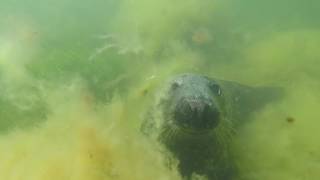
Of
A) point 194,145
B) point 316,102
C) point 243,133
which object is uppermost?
point 316,102

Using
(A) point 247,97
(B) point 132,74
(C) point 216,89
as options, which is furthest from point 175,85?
(A) point 247,97

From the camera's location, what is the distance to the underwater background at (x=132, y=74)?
453cm

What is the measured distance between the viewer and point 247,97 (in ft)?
17.0

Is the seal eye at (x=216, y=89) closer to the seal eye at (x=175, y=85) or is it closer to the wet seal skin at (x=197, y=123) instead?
the wet seal skin at (x=197, y=123)

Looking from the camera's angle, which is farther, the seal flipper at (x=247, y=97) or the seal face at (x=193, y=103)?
the seal flipper at (x=247, y=97)

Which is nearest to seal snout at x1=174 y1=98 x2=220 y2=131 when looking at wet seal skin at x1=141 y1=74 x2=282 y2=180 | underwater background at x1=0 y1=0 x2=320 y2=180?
wet seal skin at x1=141 y1=74 x2=282 y2=180

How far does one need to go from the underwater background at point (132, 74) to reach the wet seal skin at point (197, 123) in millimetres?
98

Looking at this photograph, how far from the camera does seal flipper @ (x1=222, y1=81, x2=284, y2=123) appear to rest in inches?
200

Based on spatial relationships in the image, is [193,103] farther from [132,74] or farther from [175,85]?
[132,74]

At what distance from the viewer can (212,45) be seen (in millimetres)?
5695

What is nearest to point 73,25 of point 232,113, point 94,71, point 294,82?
point 94,71

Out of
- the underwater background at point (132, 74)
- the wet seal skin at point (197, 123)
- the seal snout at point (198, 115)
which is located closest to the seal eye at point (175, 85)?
the wet seal skin at point (197, 123)

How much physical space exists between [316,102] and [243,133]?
723mm

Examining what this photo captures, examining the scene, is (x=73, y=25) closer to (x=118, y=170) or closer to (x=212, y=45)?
(x=212, y=45)
